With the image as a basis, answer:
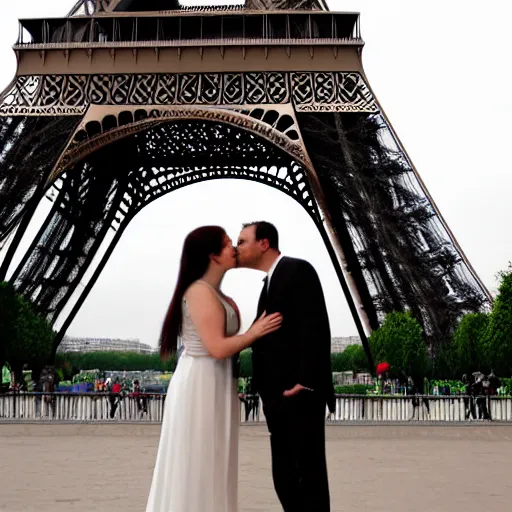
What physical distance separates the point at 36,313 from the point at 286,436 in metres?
37.0

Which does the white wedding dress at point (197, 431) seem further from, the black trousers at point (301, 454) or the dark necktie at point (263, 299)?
the black trousers at point (301, 454)

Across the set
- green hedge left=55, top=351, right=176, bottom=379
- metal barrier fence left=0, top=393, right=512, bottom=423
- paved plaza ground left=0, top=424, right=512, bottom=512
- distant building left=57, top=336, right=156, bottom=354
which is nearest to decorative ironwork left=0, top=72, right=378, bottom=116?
metal barrier fence left=0, top=393, right=512, bottom=423

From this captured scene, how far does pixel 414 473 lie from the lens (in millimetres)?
12453

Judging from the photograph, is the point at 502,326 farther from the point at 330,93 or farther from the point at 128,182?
the point at 128,182

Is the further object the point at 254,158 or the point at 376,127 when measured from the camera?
the point at 254,158

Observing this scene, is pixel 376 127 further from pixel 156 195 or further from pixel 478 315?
pixel 156 195

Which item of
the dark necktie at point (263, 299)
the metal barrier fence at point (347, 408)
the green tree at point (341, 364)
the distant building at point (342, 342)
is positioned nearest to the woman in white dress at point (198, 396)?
the dark necktie at point (263, 299)

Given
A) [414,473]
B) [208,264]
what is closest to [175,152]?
[414,473]

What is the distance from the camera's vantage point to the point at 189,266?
5.99m

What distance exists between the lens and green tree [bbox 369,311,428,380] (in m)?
37.8

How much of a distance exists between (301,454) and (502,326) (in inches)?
997

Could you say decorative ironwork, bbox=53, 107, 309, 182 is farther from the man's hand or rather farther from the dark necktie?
the man's hand

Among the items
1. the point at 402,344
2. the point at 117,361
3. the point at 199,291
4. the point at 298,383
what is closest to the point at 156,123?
the point at 402,344

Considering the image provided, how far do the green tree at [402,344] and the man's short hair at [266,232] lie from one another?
1258 inches
